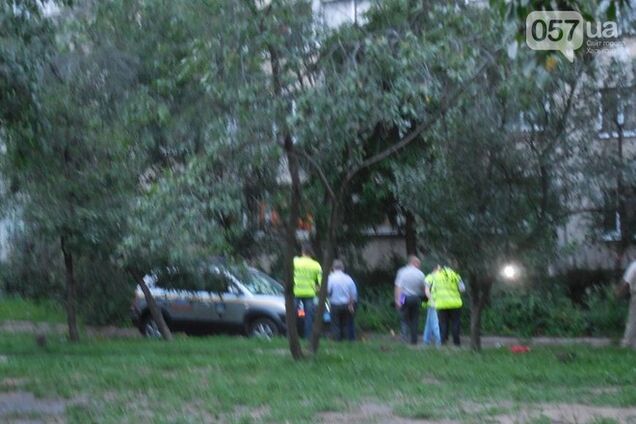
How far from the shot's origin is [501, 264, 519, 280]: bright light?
1600 centimetres

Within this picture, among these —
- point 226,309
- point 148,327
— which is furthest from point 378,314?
point 148,327

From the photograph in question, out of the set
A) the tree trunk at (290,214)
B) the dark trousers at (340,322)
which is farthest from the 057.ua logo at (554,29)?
the dark trousers at (340,322)

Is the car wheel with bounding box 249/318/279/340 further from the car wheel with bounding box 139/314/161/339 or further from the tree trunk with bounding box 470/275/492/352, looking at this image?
the tree trunk with bounding box 470/275/492/352

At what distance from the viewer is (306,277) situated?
20.7 m

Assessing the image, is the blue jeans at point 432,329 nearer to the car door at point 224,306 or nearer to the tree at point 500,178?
the car door at point 224,306

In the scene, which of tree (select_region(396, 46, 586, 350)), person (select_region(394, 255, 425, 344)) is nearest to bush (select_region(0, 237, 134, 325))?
person (select_region(394, 255, 425, 344))

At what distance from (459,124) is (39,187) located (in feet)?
21.2

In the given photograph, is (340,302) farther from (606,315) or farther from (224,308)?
(606,315)

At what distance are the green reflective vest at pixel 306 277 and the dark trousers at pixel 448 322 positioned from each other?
7.30 feet

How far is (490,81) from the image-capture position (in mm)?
14883

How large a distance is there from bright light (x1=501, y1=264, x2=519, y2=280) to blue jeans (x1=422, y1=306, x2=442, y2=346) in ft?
12.6

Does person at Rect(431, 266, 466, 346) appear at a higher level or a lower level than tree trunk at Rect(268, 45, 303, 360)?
lower

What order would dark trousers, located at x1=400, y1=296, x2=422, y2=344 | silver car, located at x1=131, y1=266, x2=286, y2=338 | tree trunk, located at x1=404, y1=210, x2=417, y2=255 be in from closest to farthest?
dark trousers, located at x1=400, y1=296, x2=422, y2=344 < silver car, located at x1=131, y1=266, x2=286, y2=338 < tree trunk, located at x1=404, y1=210, x2=417, y2=255

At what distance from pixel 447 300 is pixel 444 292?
0.15 metres
